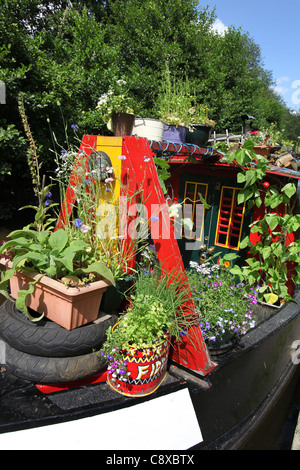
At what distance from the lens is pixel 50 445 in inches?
56.0

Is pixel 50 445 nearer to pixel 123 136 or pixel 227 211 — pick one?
Answer: pixel 123 136

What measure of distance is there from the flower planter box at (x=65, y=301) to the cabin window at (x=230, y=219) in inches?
100

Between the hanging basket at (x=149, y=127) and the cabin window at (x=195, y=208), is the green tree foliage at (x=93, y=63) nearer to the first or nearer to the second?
the hanging basket at (x=149, y=127)

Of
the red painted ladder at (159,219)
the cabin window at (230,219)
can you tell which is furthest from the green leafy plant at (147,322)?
the cabin window at (230,219)

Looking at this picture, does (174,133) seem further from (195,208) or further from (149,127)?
(195,208)

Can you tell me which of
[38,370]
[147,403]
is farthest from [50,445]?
[147,403]

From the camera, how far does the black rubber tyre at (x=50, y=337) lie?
1.69 m

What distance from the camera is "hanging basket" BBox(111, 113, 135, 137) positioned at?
7.25 ft

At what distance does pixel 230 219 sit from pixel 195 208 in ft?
1.98

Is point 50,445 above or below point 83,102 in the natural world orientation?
below

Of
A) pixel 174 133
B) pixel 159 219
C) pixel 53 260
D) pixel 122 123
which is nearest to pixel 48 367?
pixel 53 260

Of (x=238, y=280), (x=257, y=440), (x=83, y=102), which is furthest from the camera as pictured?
(x=83, y=102)

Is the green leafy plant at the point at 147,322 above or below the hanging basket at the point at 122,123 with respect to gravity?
below
